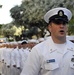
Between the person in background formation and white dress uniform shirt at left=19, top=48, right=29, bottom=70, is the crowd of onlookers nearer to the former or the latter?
white dress uniform shirt at left=19, top=48, right=29, bottom=70

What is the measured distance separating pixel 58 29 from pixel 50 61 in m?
0.31

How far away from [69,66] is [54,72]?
0.15 m

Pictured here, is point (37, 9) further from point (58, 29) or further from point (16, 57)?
point (58, 29)

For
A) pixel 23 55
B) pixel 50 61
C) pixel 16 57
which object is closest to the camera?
pixel 50 61

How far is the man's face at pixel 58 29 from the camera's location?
3594 mm

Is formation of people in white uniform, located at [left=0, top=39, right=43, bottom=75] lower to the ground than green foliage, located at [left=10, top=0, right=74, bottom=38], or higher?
lower

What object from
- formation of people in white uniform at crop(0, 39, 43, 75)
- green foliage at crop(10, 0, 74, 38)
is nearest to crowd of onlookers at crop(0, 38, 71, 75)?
formation of people in white uniform at crop(0, 39, 43, 75)

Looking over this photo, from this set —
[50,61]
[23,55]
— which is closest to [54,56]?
[50,61]

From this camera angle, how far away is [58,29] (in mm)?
3611

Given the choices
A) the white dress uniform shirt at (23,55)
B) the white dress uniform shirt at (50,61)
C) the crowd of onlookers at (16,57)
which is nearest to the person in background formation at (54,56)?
the white dress uniform shirt at (50,61)

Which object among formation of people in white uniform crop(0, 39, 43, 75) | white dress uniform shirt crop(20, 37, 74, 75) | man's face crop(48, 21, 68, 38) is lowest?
formation of people in white uniform crop(0, 39, 43, 75)

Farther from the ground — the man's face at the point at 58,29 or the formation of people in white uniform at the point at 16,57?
the man's face at the point at 58,29

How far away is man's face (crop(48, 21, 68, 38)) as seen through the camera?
3594mm

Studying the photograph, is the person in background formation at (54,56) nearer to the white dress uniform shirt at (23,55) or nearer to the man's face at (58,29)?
the man's face at (58,29)
